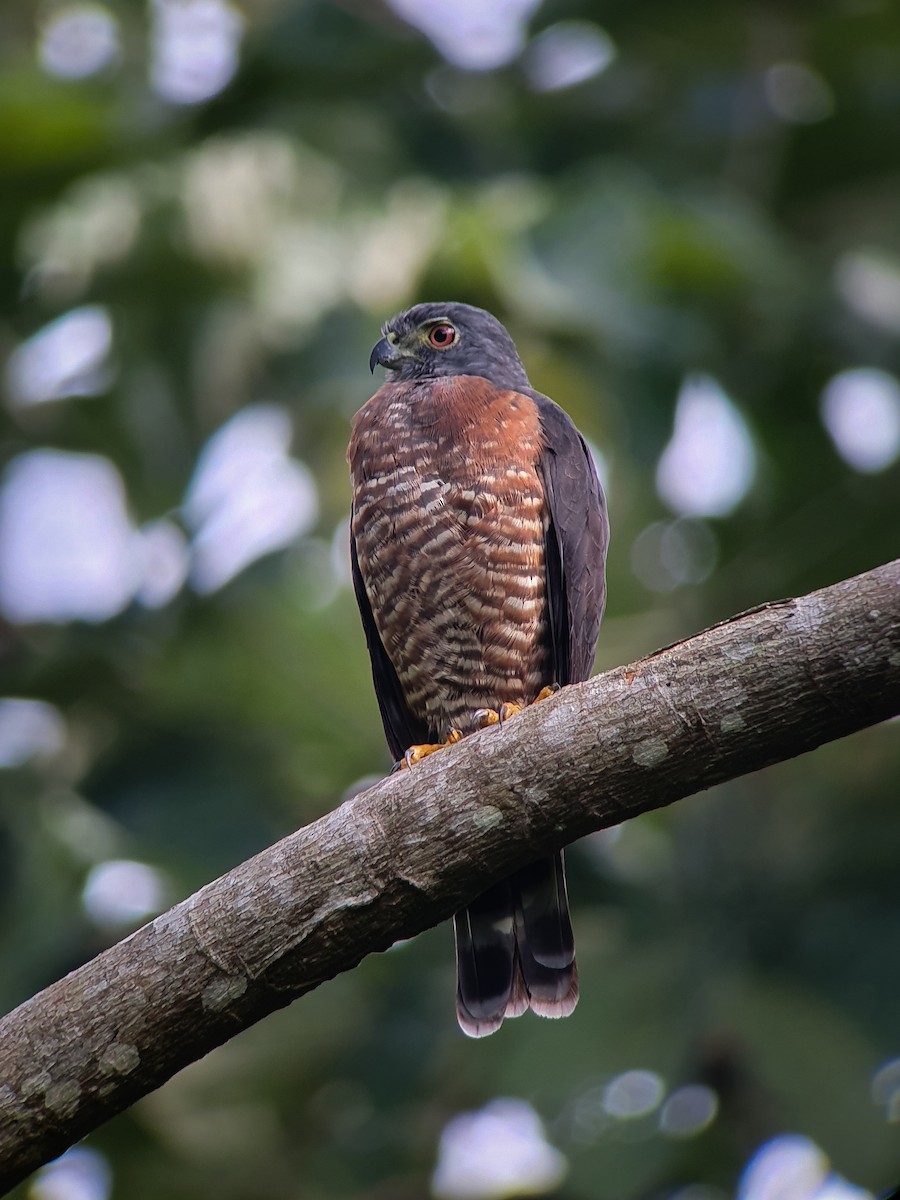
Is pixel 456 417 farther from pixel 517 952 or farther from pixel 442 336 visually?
pixel 517 952

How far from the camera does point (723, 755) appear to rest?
2.76 metres

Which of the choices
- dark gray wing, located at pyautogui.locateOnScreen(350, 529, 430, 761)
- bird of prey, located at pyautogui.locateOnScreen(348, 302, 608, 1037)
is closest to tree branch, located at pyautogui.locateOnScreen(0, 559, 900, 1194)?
bird of prey, located at pyautogui.locateOnScreen(348, 302, 608, 1037)

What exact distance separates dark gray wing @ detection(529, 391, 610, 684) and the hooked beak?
0.87 metres

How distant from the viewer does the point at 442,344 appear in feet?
17.2

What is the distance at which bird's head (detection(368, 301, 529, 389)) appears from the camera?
515 centimetres

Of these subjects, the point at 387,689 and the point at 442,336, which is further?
the point at 442,336

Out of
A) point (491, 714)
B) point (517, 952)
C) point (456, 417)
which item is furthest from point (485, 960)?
point (456, 417)

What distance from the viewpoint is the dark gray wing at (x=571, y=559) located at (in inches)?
175

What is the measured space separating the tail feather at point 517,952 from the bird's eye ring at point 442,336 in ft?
6.35

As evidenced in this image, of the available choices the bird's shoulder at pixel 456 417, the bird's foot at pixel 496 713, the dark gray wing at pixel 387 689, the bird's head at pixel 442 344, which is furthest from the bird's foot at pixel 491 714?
the bird's head at pixel 442 344

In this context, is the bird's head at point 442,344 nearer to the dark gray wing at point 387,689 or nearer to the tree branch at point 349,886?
the dark gray wing at point 387,689

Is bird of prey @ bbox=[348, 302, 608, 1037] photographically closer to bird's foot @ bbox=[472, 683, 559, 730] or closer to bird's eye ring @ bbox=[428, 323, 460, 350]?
bird's foot @ bbox=[472, 683, 559, 730]

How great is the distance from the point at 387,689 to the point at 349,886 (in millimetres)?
2019

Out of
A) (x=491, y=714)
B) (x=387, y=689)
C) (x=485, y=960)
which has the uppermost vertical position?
(x=387, y=689)
